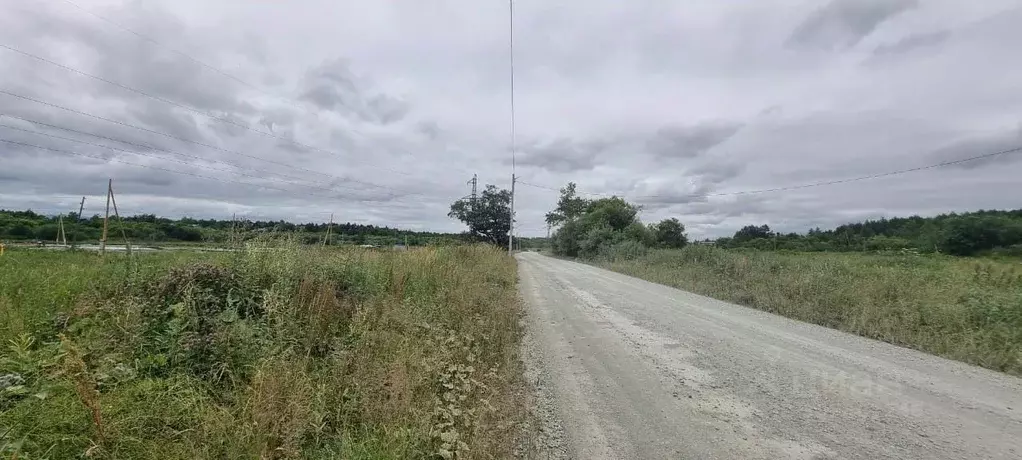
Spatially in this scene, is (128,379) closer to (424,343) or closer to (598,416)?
(424,343)

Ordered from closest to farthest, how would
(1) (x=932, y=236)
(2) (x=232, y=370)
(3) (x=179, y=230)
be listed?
(2) (x=232, y=370) < (3) (x=179, y=230) < (1) (x=932, y=236)

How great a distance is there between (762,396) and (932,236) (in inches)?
1514

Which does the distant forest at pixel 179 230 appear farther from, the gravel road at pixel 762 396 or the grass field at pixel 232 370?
the gravel road at pixel 762 396

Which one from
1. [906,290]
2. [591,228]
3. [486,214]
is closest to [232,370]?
[906,290]

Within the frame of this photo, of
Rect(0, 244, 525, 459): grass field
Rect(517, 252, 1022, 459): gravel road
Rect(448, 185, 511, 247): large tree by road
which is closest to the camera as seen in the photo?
Rect(0, 244, 525, 459): grass field

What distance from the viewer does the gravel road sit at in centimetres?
363

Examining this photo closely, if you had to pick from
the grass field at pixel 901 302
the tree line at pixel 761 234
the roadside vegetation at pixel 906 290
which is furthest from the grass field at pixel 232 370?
the tree line at pixel 761 234

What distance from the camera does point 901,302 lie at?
9258mm

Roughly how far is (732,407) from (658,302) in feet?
24.1

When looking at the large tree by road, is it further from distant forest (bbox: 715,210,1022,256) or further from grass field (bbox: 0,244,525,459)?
grass field (bbox: 0,244,525,459)

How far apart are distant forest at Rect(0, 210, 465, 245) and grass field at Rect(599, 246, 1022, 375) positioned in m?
10.5

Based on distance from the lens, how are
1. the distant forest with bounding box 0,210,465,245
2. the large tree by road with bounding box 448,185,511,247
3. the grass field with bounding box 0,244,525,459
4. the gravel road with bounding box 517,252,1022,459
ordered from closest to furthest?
the grass field with bounding box 0,244,525,459, the gravel road with bounding box 517,252,1022,459, the distant forest with bounding box 0,210,465,245, the large tree by road with bounding box 448,185,511,247

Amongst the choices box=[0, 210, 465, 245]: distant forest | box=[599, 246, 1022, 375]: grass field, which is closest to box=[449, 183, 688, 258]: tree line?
box=[0, 210, 465, 245]: distant forest

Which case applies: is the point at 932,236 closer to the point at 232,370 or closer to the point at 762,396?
the point at 762,396
